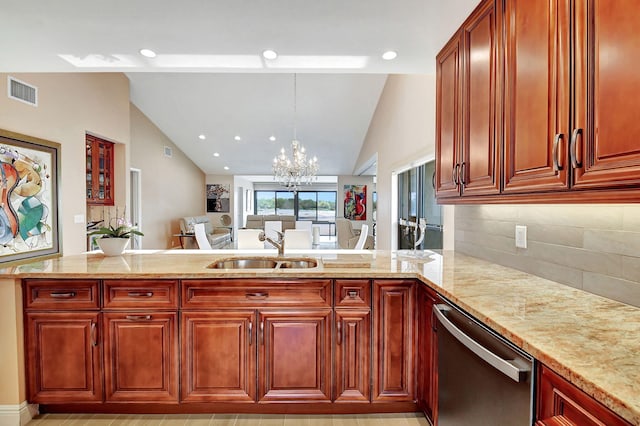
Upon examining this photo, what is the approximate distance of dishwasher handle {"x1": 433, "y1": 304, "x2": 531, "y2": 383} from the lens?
1013 mm

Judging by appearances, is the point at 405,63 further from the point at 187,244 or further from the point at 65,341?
the point at 187,244

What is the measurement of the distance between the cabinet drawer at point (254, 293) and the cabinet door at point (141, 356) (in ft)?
0.61

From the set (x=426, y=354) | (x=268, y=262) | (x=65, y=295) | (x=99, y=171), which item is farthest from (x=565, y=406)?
(x=99, y=171)

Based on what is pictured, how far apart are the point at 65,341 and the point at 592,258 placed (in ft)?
9.33

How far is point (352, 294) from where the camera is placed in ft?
6.48

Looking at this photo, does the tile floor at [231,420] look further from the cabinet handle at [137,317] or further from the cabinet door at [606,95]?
the cabinet door at [606,95]

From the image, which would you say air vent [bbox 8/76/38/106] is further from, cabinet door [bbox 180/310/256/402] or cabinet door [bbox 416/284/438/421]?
cabinet door [bbox 416/284/438/421]

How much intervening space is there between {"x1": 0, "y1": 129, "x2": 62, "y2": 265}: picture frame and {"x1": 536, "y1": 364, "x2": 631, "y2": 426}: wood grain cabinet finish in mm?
3906

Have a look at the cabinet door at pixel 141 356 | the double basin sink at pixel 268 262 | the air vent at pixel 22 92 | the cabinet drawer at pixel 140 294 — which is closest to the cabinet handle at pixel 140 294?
the cabinet drawer at pixel 140 294

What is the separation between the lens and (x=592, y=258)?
1.42 metres

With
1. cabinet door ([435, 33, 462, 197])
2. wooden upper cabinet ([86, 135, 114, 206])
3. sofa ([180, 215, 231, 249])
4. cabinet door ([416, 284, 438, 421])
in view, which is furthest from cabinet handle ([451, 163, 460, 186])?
sofa ([180, 215, 231, 249])

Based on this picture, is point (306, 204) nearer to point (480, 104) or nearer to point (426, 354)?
point (426, 354)

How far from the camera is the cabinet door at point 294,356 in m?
1.97

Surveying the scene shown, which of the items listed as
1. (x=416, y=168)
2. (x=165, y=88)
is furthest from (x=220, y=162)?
(x=416, y=168)
